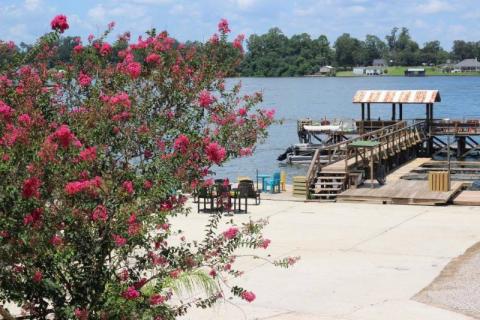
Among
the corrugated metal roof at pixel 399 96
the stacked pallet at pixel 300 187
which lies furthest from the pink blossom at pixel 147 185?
the corrugated metal roof at pixel 399 96

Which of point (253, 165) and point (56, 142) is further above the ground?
point (56, 142)

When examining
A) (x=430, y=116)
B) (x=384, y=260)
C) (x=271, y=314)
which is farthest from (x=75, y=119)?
(x=430, y=116)

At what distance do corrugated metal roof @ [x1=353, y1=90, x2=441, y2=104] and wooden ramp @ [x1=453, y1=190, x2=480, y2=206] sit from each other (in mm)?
21753

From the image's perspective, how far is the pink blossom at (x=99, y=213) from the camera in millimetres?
7637

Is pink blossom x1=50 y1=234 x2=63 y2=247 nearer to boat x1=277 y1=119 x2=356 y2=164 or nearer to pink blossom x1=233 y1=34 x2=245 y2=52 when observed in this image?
pink blossom x1=233 y1=34 x2=245 y2=52

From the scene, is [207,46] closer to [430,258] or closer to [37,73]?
[37,73]

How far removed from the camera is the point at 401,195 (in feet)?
91.8

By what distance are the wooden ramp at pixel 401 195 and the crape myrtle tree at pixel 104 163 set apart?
57.9ft

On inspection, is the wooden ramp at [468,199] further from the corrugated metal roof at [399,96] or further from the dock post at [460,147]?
the dock post at [460,147]

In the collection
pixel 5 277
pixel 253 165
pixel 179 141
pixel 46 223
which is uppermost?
pixel 179 141

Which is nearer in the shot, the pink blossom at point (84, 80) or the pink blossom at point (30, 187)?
the pink blossom at point (30, 187)

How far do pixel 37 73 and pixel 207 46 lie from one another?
6.80 ft

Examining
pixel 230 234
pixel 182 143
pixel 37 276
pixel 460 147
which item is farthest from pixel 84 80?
pixel 460 147

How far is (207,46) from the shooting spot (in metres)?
10.3
